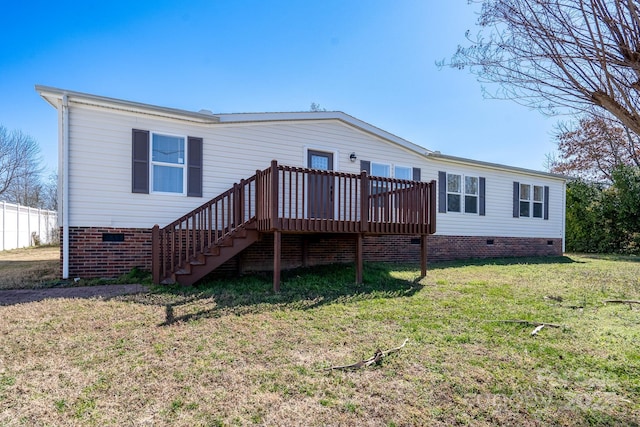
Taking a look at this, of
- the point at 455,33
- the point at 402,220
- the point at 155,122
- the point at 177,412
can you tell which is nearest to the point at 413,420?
the point at 177,412

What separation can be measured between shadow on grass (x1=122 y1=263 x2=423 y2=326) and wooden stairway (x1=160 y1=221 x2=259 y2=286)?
0.72 ft

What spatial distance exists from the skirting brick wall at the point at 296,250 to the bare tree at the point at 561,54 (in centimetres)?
586

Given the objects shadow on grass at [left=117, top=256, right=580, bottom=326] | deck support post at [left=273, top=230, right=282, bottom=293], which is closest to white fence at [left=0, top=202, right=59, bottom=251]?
shadow on grass at [left=117, top=256, right=580, bottom=326]

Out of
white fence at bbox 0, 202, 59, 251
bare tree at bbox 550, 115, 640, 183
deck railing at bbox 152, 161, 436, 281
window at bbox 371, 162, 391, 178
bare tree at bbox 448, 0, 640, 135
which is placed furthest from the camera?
bare tree at bbox 550, 115, 640, 183

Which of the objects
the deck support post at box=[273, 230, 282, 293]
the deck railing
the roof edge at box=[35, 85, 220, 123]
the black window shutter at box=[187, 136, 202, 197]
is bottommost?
the deck support post at box=[273, 230, 282, 293]

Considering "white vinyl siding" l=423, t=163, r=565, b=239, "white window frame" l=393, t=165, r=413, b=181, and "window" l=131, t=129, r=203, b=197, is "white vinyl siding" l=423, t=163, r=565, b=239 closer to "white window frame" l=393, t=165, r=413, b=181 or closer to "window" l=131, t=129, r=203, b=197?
"white window frame" l=393, t=165, r=413, b=181

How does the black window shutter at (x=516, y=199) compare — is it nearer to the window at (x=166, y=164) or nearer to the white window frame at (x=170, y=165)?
the window at (x=166, y=164)

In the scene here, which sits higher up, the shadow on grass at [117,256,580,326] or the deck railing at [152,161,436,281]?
the deck railing at [152,161,436,281]

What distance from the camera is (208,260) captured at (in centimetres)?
671

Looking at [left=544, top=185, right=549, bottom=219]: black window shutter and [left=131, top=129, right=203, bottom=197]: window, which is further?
[left=544, top=185, right=549, bottom=219]: black window shutter

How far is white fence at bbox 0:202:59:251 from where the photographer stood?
15.5 meters

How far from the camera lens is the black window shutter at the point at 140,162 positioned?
7.54m

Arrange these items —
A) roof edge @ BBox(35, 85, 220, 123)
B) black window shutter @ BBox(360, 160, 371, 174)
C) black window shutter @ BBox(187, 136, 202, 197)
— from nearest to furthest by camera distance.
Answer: roof edge @ BBox(35, 85, 220, 123), black window shutter @ BBox(187, 136, 202, 197), black window shutter @ BBox(360, 160, 371, 174)

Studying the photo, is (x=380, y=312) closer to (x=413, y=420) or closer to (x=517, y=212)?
(x=413, y=420)
